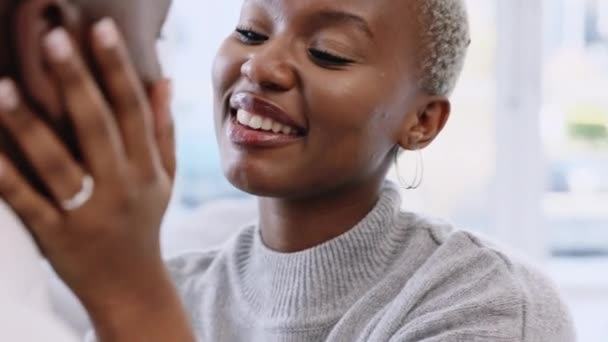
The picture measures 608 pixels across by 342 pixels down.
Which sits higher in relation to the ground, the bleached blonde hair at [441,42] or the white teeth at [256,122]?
the bleached blonde hair at [441,42]

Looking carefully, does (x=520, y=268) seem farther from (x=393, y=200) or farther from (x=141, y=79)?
(x=141, y=79)

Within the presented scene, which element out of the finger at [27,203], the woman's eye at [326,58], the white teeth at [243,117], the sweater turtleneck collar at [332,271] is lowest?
the sweater turtleneck collar at [332,271]

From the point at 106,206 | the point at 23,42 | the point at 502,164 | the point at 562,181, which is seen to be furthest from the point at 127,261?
the point at 562,181

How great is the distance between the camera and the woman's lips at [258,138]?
112 centimetres

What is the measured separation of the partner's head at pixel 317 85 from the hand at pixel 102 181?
1.73 ft

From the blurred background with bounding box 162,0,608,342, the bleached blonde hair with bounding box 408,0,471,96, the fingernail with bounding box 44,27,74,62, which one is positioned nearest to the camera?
the fingernail with bounding box 44,27,74,62

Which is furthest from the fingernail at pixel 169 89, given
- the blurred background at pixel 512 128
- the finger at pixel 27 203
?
the blurred background at pixel 512 128

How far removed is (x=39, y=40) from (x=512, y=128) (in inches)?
96.0

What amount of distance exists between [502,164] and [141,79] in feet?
7.85

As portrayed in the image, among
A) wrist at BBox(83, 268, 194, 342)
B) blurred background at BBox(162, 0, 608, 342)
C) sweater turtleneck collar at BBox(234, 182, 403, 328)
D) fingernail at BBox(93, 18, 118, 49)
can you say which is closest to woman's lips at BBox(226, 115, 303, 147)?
sweater turtleneck collar at BBox(234, 182, 403, 328)

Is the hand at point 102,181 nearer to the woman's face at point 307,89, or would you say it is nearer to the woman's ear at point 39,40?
the woman's ear at point 39,40

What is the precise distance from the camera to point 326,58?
1.15m

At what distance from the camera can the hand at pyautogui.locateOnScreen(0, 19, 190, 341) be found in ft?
1.70

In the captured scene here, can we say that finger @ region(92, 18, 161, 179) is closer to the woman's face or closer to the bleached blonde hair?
the woman's face
